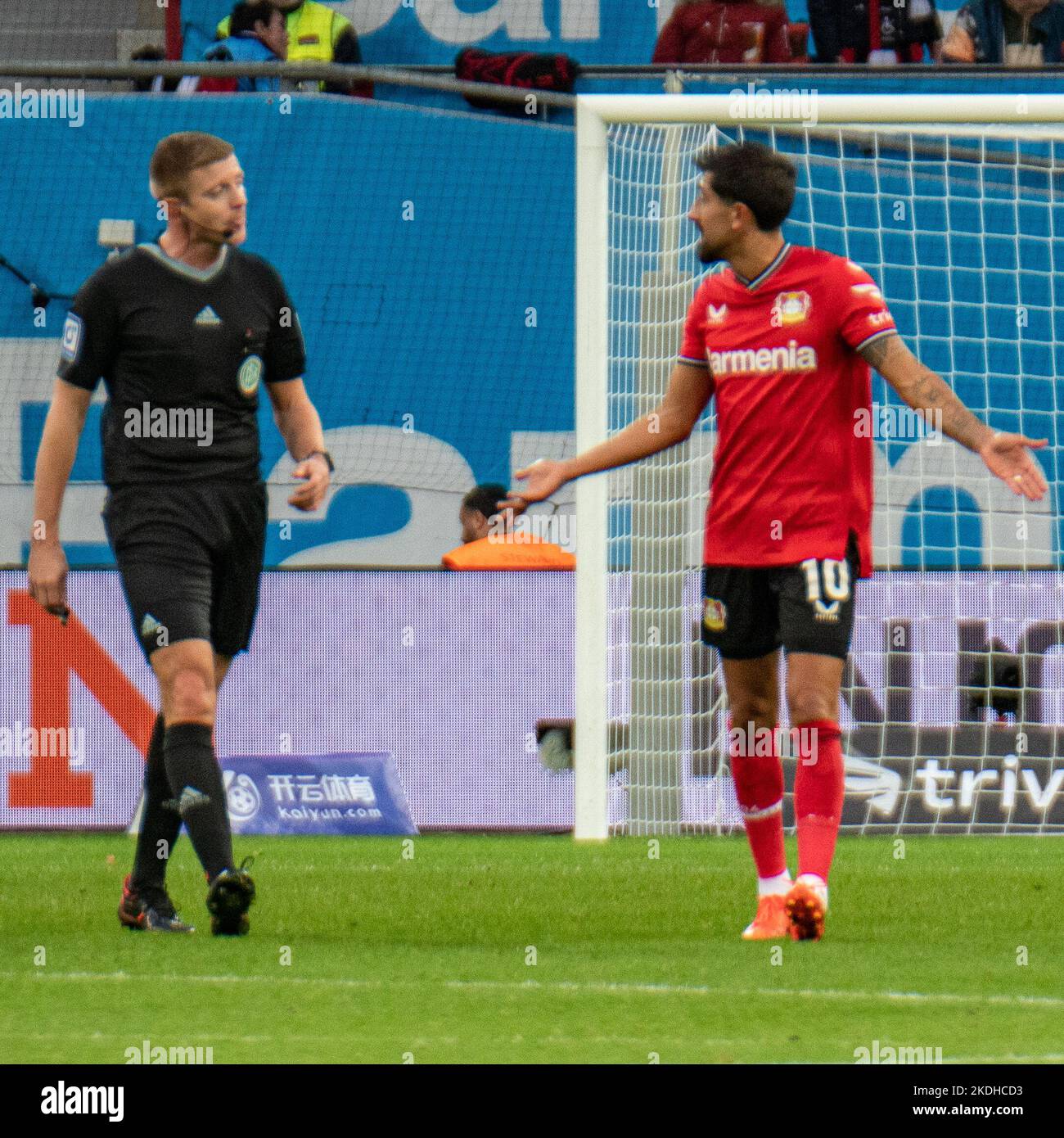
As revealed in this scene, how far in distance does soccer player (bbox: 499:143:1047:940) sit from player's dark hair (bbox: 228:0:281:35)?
9.53m

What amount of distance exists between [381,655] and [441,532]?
3.27 meters

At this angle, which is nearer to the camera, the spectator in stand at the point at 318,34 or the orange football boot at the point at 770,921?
the orange football boot at the point at 770,921

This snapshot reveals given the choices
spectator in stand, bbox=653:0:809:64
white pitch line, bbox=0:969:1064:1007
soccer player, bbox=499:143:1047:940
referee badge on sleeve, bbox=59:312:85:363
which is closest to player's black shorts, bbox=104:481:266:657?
referee badge on sleeve, bbox=59:312:85:363

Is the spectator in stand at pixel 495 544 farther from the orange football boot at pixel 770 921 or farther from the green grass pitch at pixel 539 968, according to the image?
the orange football boot at pixel 770 921

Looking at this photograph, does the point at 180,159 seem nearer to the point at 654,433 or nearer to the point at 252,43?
the point at 654,433

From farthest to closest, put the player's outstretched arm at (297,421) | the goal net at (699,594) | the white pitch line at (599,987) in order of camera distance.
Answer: the goal net at (699,594), the player's outstretched arm at (297,421), the white pitch line at (599,987)

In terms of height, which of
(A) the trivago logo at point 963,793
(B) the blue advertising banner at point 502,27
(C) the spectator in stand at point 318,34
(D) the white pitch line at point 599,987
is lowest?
(D) the white pitch line at point 599,987

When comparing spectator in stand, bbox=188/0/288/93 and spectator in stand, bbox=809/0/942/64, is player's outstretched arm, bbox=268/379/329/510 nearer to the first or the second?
spectator in stand, bbox=188/0/288/93

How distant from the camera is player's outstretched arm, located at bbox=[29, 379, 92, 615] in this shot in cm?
564

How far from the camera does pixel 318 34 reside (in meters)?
15.0

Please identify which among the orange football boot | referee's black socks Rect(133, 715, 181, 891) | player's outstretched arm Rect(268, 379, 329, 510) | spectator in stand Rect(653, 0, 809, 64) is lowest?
the orange football boot

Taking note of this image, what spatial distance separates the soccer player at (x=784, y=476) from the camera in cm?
560

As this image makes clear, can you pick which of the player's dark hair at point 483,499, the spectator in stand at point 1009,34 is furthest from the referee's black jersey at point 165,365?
the spectator in stand at point 1009,34

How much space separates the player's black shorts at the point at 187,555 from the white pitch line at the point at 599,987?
3.28 feet
